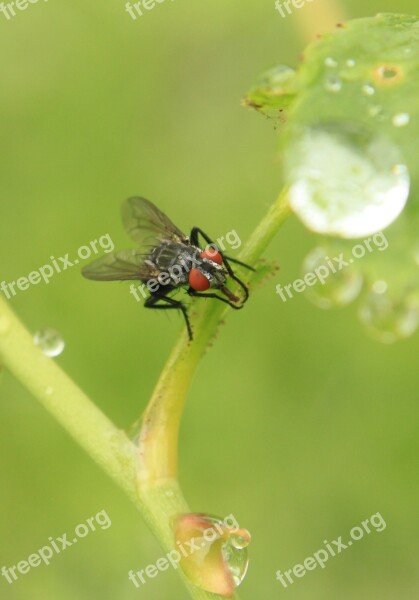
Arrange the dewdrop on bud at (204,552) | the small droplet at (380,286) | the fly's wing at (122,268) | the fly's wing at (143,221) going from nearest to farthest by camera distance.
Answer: the small droplet at (380,286) < the dewdrop on bud at (204,552) < the fly's wing at (122,268) < the fly's wing at (143,221)

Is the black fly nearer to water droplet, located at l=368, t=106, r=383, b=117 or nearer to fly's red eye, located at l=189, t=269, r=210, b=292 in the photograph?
fly's red eye, located at l=189, t=269, r=210, b=292

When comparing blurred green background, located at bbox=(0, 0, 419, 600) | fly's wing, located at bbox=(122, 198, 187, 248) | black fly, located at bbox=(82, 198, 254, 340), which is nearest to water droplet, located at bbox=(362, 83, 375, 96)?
black fly, located at bbox=(82, 198, 254, 340)

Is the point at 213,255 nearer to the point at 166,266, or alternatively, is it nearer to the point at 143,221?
the point at 166,266

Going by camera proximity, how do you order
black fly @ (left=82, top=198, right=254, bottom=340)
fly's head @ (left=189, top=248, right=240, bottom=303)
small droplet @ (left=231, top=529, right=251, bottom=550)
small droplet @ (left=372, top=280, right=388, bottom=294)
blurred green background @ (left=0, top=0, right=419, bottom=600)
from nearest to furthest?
small droplet @ (left=372, top=280, right=388, bottom=294) < small droplet @ (left=231, top=529, right=251, bottom=550) < fly's head @ (left=189, top=248, right=240, bottom=303) < black fly @ (left=82, top=198, right=254, bottom=340) < blurred green background @ (left=0, top=0, right=419, bottom=600)

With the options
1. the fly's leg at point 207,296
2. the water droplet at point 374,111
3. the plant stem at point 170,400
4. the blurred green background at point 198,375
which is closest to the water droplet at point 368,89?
the water droplet at point 374,111

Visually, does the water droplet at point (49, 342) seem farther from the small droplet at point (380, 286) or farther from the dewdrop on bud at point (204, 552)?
the small droplet at point (380, 286)

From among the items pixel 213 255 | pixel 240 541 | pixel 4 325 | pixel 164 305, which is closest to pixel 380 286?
pixel 240 541
